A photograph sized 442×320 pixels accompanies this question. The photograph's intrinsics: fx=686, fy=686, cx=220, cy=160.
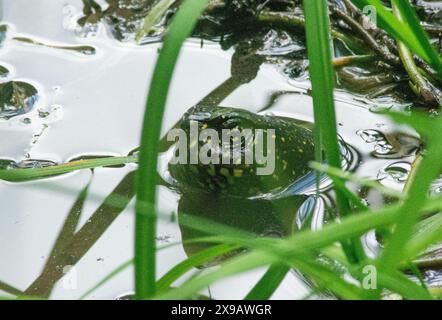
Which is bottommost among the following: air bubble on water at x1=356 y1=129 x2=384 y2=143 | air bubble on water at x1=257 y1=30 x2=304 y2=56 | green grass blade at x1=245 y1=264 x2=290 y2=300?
green grass blade at x1=245 y1=264 x2=290 y2=300

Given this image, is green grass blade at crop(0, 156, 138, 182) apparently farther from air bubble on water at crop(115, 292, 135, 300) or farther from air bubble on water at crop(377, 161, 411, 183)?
air bubble on water at crop(377, 161, 411, 183)

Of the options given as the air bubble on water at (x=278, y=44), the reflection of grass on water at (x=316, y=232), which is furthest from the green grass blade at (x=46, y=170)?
the air bubble on water at (x=278, y=44)

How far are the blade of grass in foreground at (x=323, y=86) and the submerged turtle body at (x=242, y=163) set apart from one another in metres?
0.67

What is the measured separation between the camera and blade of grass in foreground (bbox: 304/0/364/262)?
1413 mm

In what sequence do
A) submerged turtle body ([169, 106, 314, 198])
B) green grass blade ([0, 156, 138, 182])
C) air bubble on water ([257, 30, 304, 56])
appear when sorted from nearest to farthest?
green grass blade ([0, 156, 138, 182]), submerged turtle body ([169, 106, 314, 198]), air bubble on water ([257, 30, 304, 56])

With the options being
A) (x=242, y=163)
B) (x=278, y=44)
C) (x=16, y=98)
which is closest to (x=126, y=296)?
(x=242, y=163)

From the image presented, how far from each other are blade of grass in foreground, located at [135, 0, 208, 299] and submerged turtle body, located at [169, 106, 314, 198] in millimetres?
894

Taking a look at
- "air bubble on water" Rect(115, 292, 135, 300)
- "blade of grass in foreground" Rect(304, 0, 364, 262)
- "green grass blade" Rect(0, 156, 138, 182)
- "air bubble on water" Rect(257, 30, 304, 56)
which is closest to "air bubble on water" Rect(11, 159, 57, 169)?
"green grass blade" Rect(0, 156, 138, 182)

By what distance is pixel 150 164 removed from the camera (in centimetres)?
122

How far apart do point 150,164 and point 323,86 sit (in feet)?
1.39

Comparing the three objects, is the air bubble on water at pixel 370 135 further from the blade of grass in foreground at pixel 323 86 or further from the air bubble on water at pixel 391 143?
the blade of grass in foreground at pixel 323 86

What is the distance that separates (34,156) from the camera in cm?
233

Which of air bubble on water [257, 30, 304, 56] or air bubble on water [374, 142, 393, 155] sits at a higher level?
air bubble on water [257, 30, 304, 56]

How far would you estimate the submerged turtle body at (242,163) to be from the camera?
2.13m
